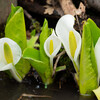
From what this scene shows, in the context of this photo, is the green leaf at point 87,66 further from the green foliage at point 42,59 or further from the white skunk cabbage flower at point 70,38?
the green foliage at point 42,59

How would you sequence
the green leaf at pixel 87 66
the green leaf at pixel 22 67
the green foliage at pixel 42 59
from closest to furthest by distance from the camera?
the green leaf at pixel 87 66
the green foliage at pixel 42 59
the green leaf at pixel 22 67

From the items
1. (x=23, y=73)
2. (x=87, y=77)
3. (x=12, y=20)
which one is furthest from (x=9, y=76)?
(x=87, y=77)

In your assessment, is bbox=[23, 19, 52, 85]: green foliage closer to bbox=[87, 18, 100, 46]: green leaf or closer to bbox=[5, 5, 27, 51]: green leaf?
bbox=[5, 5, 27, 51]: green leaf

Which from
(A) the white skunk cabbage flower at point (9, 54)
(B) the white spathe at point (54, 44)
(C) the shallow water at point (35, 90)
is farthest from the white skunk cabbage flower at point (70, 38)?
(A) the white skunk cabbage flower at point (9, 54)

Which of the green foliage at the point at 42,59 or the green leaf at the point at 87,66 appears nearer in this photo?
the green leaf at the point at 87,66

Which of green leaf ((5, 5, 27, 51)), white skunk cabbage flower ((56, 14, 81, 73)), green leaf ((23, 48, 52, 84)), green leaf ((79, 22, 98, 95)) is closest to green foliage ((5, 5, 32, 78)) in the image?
green leaf ((5, 5, 27, 51))

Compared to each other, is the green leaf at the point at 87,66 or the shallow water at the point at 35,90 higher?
the green leaf at the point at 87,66

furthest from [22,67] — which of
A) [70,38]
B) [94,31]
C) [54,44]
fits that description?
Result: [94,31]
